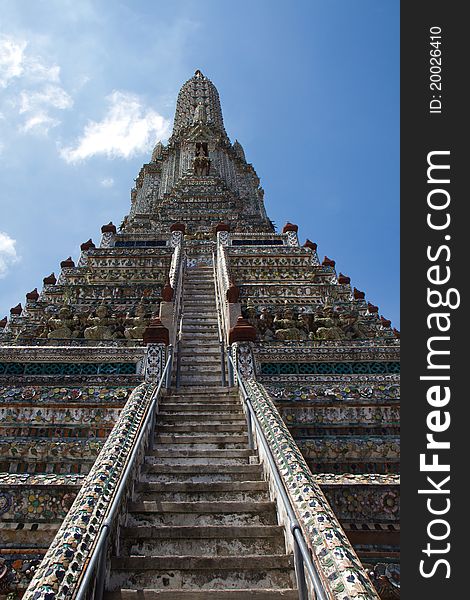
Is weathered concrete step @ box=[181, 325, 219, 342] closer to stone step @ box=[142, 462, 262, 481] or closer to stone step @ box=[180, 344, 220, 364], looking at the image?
stone step @ box=[180, 344, 220, 364]

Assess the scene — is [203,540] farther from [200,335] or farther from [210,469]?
[200,335]

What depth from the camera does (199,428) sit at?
612 centimetres

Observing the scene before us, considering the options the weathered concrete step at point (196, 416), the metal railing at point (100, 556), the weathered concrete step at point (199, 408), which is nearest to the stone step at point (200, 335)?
the weathered concrete step at point (199, 408)

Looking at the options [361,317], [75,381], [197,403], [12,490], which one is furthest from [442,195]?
[361,317]

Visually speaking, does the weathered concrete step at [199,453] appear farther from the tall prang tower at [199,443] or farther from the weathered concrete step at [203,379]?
the weathered concrete step at [203,379]

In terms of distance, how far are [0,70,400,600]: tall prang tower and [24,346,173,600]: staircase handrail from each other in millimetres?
14

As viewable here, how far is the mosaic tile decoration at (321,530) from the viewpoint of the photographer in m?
2.68

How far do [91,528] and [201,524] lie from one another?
53.3 inches

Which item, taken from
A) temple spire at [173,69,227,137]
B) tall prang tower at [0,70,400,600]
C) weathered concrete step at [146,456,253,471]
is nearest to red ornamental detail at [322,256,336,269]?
tall prang tower at [0,70,400,600]

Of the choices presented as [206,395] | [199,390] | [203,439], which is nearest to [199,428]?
[203,439]

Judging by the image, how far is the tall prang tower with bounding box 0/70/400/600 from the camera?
11.5 feet

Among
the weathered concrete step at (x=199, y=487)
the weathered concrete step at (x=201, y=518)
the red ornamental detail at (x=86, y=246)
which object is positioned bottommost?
the weathered concrete step at (x=201, y=518)

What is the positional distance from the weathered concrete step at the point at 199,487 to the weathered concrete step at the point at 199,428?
1.34m

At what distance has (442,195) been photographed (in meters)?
4.36
